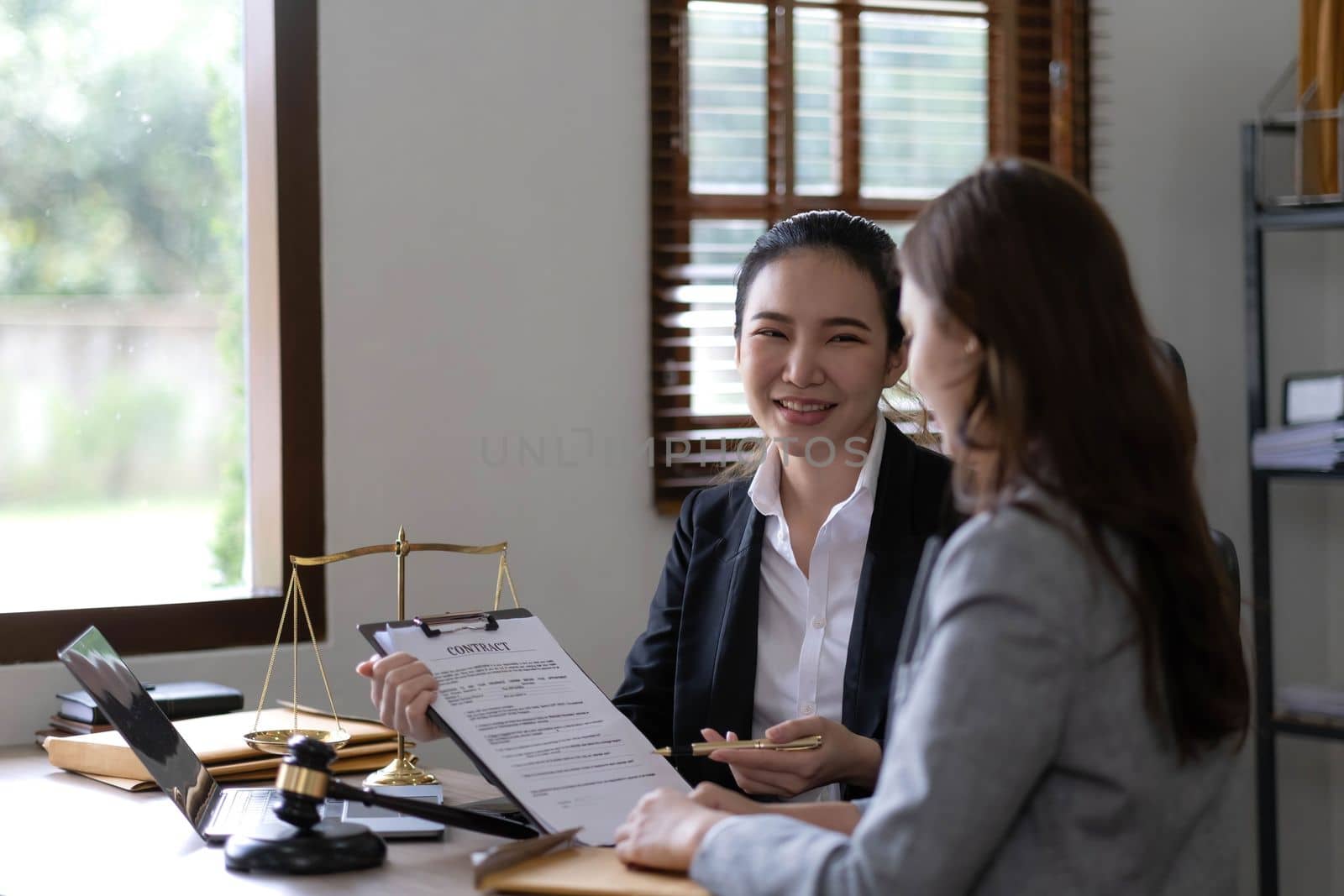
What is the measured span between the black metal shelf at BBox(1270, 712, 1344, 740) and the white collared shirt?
4.84ft

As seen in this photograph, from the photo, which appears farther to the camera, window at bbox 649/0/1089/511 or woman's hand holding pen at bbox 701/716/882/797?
window at bbox 649/0/1089/511

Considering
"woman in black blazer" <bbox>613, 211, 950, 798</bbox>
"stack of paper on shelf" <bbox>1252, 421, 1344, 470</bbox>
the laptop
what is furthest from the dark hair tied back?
"stack of paper on shelf" <bbox>1252, 421, 1344, 470</bbox>

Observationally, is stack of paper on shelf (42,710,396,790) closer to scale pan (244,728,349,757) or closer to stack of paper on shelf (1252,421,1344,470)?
scale pan (244,728,349,757)

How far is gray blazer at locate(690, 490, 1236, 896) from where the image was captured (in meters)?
0.95

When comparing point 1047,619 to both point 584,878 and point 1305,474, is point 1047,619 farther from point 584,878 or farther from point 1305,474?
point 1305,474

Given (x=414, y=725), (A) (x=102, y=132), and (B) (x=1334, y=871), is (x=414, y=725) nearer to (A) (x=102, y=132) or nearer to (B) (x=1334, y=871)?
(A) (x=102, y=132)

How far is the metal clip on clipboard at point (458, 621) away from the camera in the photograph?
5.09 feet

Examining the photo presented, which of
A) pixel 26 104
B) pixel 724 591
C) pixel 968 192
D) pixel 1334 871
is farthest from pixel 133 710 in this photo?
pixel 1334 871

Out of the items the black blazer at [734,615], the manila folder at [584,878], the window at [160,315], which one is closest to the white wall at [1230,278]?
the black blazer at [734,615]

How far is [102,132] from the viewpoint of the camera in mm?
2393

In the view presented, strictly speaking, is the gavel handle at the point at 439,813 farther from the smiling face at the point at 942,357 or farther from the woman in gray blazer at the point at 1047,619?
the smiling face at the point at 942,357

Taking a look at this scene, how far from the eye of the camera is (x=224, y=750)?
71.7 inches

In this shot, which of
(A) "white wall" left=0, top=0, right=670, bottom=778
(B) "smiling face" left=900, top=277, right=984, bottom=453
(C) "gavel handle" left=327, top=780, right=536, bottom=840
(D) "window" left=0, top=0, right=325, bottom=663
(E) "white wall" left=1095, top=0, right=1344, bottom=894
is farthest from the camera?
(E) "white wall" left=1095, top=0, right=1344, bottom=894

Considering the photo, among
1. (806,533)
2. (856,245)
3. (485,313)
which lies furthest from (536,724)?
(485,313)
